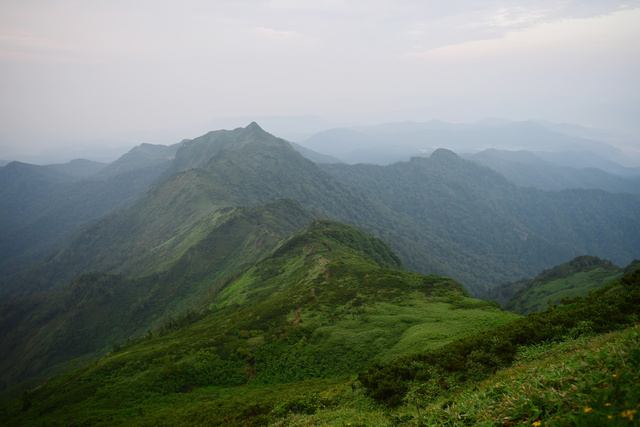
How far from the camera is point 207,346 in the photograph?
35594 millimetres

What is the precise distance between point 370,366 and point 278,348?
17.2 meters

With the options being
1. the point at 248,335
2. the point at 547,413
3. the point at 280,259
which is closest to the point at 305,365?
the point at 248,335

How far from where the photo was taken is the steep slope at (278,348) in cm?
2734

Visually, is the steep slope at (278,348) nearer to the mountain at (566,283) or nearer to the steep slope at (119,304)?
the steep slope at (119,304)

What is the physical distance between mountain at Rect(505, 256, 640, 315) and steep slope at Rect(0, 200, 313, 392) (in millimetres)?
90202

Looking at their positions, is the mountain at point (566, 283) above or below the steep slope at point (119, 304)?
below

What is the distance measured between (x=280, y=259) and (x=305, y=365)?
48.0 meters

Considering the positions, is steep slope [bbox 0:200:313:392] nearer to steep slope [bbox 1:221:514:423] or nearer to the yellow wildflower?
steep slope [bbox 1:221:514:423]

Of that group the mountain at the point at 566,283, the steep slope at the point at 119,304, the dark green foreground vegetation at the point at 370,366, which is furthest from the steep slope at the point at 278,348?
the mountain at the point at 566,283

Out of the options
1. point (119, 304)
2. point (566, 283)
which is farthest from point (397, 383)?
point (566, 283)

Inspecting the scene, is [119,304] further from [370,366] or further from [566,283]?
[566,283]

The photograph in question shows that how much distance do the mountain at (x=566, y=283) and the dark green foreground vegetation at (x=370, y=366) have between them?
78253 mm

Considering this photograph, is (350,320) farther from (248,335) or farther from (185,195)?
(185,195)

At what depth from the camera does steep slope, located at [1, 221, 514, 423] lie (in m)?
27.3
